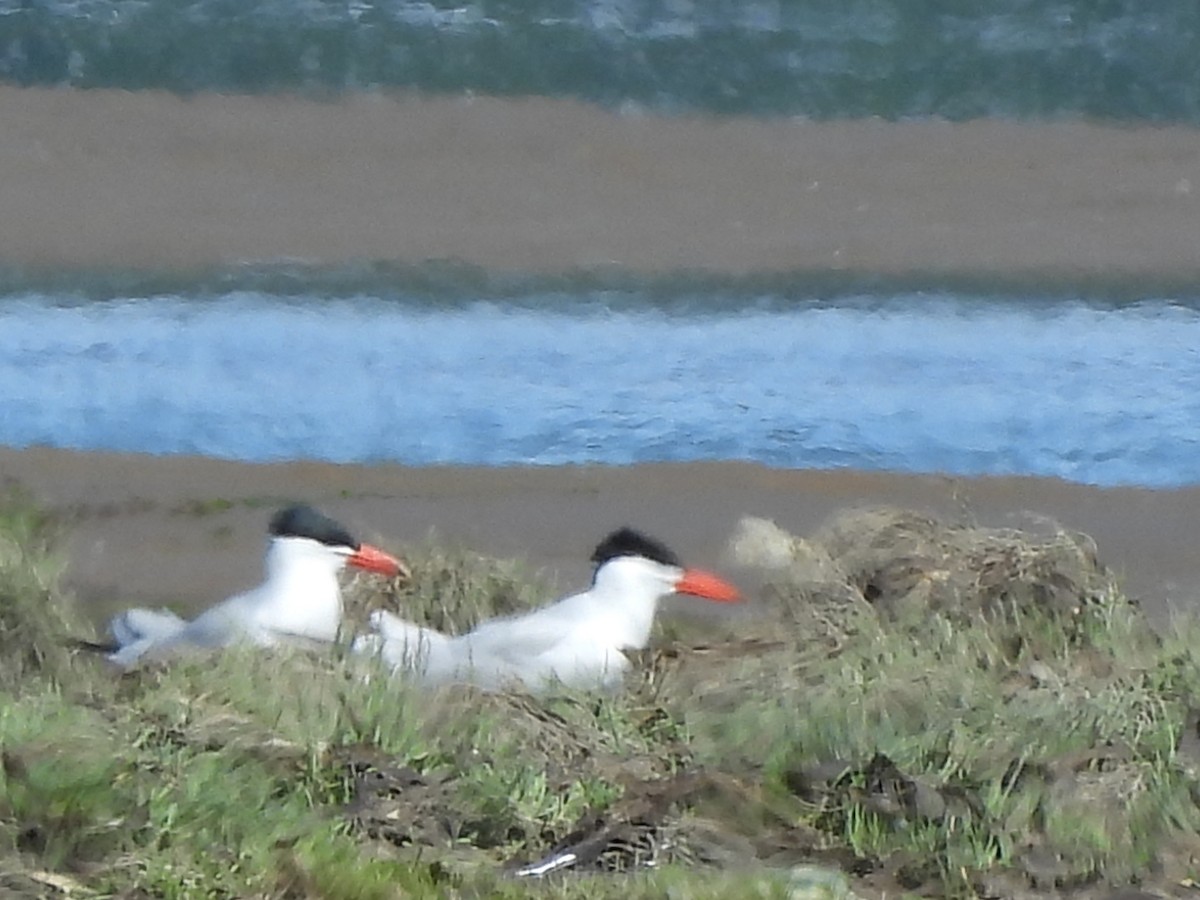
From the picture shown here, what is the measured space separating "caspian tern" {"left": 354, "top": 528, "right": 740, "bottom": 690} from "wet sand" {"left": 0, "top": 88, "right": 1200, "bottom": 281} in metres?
2.36

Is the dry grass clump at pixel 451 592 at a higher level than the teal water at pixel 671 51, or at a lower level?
lower

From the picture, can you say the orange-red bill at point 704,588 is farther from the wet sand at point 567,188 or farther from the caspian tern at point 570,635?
the wet sand at point 567,188

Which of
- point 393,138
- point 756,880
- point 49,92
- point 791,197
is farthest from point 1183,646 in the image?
point 49,92

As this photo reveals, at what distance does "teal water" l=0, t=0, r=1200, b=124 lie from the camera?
24.0 feet

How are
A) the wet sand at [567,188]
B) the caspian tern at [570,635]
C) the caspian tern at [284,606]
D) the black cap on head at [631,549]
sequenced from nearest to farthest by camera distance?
1. the caspian tern at [570,635]
2. the caspian tern at [284,606]
3. the black cap on head at [631,549]
4. the wet sand at [567,188]

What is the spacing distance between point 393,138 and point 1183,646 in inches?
161

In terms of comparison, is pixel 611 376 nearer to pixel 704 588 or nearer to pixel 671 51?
pixel 671 51

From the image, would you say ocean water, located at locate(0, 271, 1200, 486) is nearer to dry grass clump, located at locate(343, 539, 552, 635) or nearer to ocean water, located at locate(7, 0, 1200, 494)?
ocean water, located at locate(7, 0, 1200, 494)

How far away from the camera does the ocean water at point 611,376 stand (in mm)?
6961

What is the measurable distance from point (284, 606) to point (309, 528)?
39 cm

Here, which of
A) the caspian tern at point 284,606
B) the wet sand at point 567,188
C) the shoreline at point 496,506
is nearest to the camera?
the caspian tern at point 284,606

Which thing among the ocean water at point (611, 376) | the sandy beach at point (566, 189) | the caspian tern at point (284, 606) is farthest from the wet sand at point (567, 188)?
the caspian tern at point (284, 606)

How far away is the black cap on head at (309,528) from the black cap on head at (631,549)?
2.04 ft

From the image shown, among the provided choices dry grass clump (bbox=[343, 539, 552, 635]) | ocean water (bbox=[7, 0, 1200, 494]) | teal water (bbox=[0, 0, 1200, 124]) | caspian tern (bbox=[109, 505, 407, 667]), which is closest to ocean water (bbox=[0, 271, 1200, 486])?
ocean water (bbox=[7, 0, 1200, 494])
